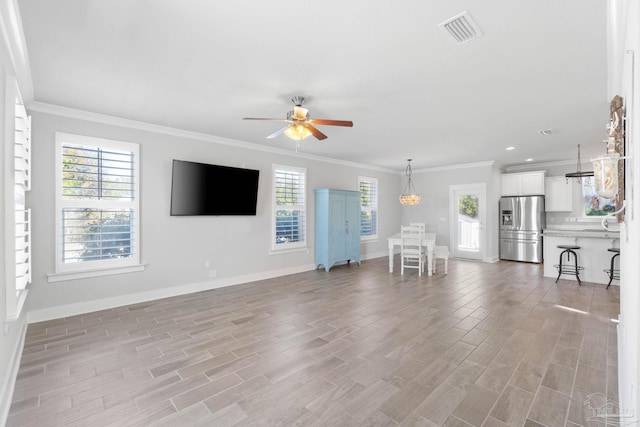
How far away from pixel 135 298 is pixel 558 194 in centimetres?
957

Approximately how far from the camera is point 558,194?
763 cm

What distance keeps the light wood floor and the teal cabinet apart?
2.15m

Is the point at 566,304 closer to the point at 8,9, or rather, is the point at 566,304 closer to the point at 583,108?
the point at 583,108

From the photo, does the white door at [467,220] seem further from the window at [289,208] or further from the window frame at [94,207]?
the window frame at [94,207]

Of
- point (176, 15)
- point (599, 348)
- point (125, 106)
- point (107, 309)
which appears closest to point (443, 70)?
point (176, 15)

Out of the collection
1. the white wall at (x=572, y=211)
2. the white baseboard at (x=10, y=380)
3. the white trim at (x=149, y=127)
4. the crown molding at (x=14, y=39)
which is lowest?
the white baseboard at (x=10, y=380)

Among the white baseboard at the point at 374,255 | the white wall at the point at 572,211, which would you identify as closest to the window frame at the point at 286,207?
the white baseboard at the point at 374,255

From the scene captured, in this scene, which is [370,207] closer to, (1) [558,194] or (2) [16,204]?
(1) [558,194]

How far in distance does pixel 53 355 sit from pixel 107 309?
4.37 feet

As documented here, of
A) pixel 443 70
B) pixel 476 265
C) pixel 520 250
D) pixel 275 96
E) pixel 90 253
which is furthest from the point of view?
pixel 520 250

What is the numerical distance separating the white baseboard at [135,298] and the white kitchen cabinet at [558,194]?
23.4 ft

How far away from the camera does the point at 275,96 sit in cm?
338

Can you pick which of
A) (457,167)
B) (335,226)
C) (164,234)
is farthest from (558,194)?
(164,234)

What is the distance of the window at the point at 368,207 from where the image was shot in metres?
8.18
